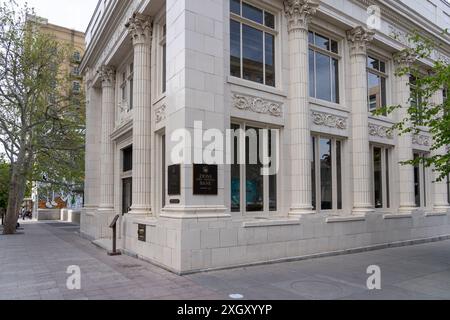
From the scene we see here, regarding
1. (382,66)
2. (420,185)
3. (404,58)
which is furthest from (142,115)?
(420,185)

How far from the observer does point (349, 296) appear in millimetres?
7289

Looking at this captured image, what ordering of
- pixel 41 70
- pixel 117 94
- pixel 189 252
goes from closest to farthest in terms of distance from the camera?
pixel 189 252 < pixel 117 94 < pixel 41 70

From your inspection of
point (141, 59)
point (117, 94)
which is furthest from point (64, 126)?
point (141, 59)

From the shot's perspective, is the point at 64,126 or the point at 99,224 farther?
the point at 64,126

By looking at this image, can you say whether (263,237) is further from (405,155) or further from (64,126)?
(64,126)

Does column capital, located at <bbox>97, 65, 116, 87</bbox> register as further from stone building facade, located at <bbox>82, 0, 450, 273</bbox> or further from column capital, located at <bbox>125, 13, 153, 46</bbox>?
column capital, located at <bbox>125, 13, 153, 46</bbox>

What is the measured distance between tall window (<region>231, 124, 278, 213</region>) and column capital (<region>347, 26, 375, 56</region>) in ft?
17.5

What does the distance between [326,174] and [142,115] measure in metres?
6.75

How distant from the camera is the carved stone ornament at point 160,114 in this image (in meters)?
12.1

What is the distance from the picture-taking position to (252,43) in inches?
477

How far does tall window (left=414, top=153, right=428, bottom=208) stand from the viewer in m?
18.4

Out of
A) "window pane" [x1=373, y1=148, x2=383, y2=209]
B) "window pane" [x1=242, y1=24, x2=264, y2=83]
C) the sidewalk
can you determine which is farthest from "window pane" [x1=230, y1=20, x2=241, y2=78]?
"window pane" [x1=373, y1=148, x2=383, y2=209]

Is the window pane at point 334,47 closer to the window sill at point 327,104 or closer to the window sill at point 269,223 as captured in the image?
the window sill at point 327,104
